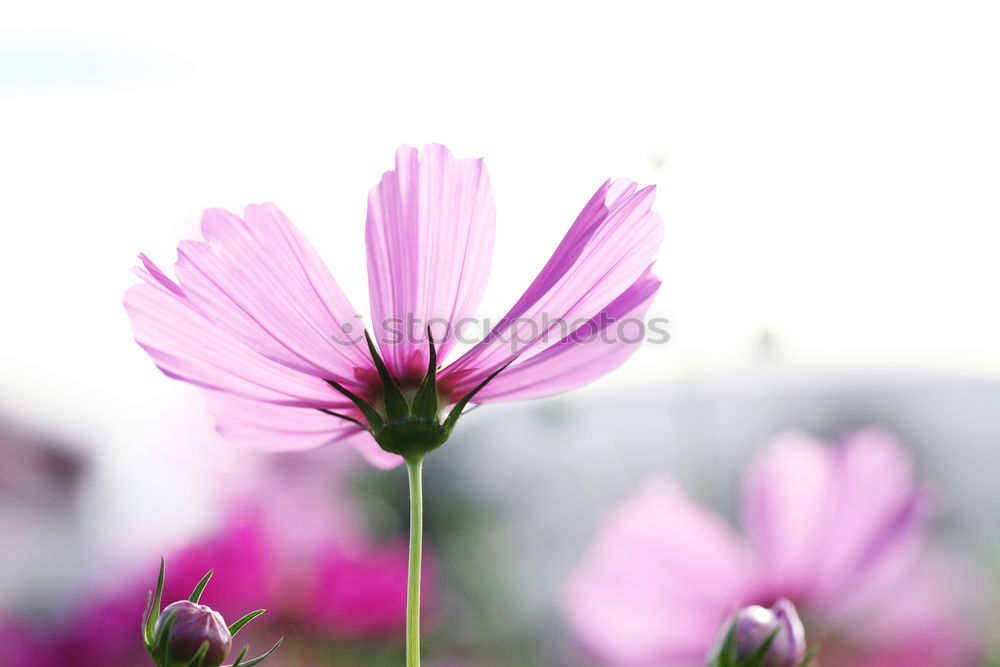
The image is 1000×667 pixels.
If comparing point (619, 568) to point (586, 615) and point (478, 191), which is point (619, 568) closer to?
point (586, 615)

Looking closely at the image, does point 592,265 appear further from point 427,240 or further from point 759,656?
point 759,656

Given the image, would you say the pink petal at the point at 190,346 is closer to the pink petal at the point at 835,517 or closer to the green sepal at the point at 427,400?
the green sepal at the point at 427,400

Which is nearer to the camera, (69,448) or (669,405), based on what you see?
(669,405)

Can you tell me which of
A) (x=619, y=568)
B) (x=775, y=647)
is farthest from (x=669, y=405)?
(x=775, y=647)

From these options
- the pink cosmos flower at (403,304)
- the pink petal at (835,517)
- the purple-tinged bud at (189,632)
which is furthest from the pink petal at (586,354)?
the pink petal at (835,517)

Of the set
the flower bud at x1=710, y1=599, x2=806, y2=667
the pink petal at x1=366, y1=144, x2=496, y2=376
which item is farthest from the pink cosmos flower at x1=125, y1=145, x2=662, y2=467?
the flower bud at x1=710, y1=599, x2=806, y2=667
